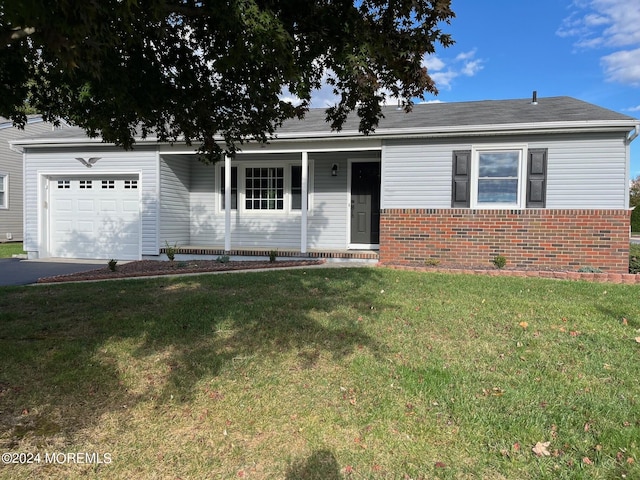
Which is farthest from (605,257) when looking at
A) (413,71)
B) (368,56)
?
(368,56)

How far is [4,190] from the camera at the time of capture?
56.5 feet

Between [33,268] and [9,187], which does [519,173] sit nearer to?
[33,268]

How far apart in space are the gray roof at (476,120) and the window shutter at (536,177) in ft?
1.98

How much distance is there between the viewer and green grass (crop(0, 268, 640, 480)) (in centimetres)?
254

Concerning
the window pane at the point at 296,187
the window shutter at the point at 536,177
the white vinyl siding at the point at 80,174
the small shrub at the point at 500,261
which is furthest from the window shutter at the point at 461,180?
the white vinyl siding at the point at 80,174

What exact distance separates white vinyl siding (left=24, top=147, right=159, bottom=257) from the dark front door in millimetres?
5198

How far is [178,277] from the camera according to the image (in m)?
8.09

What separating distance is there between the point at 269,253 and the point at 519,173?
19.6 ft

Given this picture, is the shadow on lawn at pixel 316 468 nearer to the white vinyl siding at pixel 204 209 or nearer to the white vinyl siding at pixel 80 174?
the white vinyl siding at pixel 80 174

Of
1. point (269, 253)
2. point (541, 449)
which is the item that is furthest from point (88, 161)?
point (541, 449)

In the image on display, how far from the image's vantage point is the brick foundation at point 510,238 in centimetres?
912

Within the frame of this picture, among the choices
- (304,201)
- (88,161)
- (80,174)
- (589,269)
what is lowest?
(589,269)

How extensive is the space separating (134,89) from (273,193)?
8241 mm

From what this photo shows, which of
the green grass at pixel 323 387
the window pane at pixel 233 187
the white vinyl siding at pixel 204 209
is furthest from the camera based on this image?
the white vinyl siding at pixel 204 209
